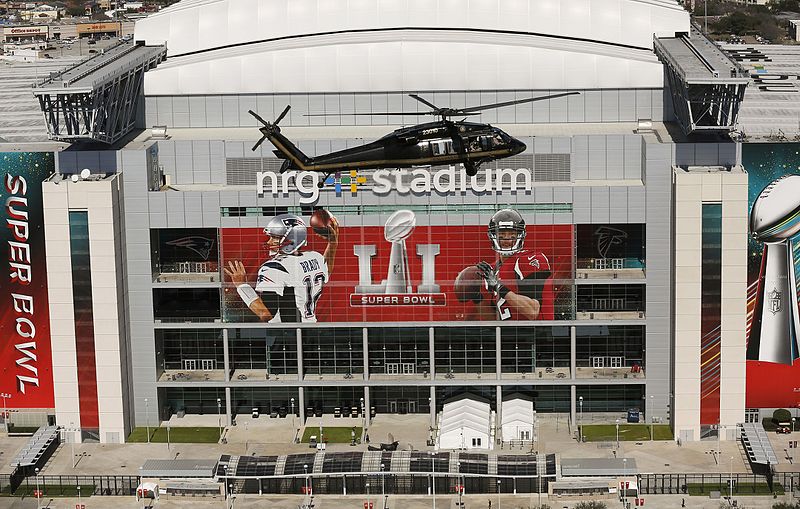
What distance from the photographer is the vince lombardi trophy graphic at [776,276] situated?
188750 mm

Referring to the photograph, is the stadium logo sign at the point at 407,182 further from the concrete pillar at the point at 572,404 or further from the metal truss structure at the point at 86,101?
the concrete pillar at the point at 572,404

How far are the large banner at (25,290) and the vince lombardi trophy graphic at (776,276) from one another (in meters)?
78.5

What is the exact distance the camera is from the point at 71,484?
182500 mm

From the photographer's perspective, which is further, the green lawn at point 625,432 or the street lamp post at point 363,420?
Answer: the street lamp post at point 363,420

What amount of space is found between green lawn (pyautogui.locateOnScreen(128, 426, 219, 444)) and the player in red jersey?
115 ft

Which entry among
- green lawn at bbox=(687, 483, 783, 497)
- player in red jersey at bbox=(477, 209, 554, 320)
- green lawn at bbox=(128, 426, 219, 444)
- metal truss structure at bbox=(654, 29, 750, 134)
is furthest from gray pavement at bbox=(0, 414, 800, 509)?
metal truss structure at bbox=(654, 29, 750, 134)

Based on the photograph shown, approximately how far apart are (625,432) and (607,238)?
859 inches

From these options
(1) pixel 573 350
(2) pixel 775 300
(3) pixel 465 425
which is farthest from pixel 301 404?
Answer: (2) pixel 775 300

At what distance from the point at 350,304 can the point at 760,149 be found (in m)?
48.2

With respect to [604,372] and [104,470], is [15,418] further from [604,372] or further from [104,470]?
[604,372]

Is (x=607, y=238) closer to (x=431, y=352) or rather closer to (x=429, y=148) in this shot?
(x=431, y=352)

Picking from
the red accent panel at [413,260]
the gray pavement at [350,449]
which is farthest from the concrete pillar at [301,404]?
the red accent panel at [413,260]

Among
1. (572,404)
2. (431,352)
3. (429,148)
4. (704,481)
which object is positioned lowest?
(704,481)

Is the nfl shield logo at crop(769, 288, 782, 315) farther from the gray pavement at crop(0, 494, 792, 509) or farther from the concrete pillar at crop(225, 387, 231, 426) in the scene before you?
the concrete pillar at crop(225, 387, 231, 426)
